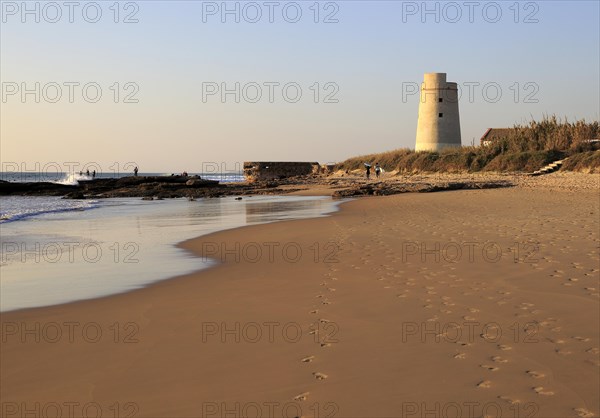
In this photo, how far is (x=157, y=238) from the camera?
13328 mm

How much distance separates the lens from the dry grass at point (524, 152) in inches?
1346

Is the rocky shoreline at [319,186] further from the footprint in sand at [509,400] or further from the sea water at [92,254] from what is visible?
the footprint in sand at [509,400]

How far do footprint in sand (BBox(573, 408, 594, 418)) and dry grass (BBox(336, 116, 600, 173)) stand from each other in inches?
1159

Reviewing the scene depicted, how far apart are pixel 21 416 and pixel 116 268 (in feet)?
18.4

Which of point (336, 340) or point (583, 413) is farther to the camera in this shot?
point (336, 340)

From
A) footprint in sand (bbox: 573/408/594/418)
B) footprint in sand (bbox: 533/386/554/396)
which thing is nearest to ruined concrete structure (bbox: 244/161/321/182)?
footprint in sand (bbox: 533/386/554/396)

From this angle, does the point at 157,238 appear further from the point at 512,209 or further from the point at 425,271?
the point at 512,209

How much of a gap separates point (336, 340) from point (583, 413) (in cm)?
208

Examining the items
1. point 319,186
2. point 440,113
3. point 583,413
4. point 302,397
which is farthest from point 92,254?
point 440,113

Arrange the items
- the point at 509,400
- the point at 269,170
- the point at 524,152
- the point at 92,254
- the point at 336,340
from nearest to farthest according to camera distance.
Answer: the point at 509,400 < the point at 336,340 < the point at 92,254 < the point at 524,152 < the point at 269,170

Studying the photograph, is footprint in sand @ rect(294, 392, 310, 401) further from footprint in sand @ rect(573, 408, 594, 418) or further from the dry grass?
the dry grass

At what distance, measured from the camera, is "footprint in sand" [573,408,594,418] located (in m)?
3.48

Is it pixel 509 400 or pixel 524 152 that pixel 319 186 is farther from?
pixel 509 400

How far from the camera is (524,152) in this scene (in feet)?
118
